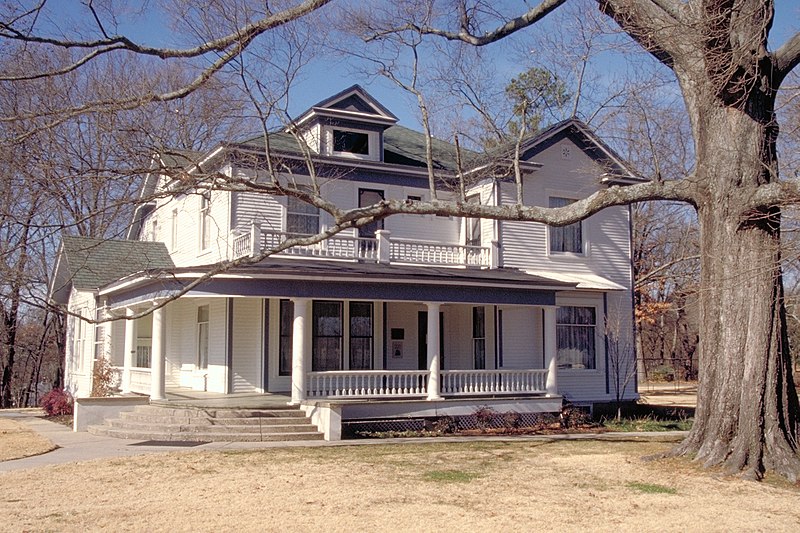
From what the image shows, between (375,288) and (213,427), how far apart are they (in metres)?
4.94

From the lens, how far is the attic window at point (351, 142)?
22188mm

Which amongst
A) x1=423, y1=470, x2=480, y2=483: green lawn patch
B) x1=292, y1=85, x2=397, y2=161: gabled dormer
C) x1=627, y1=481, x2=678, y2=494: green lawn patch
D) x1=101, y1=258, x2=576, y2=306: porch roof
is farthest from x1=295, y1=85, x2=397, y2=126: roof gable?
x1=627, y1=481, x2=678, y2=494: green lawn patch

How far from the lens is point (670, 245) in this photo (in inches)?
1791

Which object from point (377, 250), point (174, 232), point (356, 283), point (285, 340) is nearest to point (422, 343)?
point (377, 250)

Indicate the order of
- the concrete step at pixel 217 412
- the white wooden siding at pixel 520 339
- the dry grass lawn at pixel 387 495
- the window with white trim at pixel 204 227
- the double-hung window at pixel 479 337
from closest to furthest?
the dry grass lawn at pixel 387 495 → the concrete step at pixel 217 412 → the window with white trim at pixel 204 227 → the white wooden siding at pixel 520 339 → the double-hung window at pixel 479 337

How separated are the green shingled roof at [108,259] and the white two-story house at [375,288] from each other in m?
0.07

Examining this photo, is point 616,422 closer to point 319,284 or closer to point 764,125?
point 319,284

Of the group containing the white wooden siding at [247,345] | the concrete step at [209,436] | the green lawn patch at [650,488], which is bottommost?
the green lawn patch at [650,488]

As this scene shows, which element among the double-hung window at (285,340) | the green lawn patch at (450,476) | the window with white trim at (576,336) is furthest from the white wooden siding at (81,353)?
the green lawn patch at (450,476)

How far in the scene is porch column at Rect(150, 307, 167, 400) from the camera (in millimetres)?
18594

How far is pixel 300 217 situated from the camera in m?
21.1

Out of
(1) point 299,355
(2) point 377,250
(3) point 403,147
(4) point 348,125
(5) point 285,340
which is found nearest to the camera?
(1) point 299,355

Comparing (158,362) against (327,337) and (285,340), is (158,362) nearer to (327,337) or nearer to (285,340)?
(285,340)

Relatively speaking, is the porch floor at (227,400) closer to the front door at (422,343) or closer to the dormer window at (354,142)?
the front door at (422,343)
